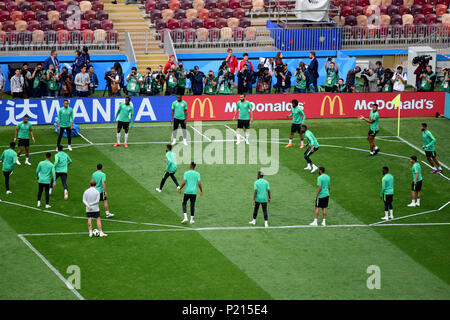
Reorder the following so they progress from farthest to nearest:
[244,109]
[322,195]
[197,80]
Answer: [197,80] < [244,109] < [322,195]

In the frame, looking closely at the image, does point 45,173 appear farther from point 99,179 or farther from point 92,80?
point 92,80

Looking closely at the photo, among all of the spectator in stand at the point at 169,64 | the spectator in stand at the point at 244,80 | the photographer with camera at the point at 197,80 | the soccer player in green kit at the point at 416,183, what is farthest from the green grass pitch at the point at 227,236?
the spectator in stand at the point at 169,64

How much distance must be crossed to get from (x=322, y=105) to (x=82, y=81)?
38.5 ft

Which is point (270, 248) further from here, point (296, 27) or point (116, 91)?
point (296, 27)

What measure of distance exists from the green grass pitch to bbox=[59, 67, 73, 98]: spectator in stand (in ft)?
16.8

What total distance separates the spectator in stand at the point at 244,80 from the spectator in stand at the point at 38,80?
30.0 feet

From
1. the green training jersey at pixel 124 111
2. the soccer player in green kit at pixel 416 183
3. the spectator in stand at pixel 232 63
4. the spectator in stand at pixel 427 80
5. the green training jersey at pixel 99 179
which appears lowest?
the soccer player in green kit at pixel 416 183

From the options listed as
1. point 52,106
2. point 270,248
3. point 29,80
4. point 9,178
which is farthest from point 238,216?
point 29,80

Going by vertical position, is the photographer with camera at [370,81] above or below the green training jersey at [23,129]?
above

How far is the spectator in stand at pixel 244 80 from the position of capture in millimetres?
37263

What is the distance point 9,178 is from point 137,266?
31.7 ft

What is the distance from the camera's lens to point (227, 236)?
74.3 feet

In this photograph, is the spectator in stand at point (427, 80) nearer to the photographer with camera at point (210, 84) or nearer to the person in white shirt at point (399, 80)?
the person in white shirt at point (399, 80)

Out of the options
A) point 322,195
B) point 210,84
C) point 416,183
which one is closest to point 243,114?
point 210,84
